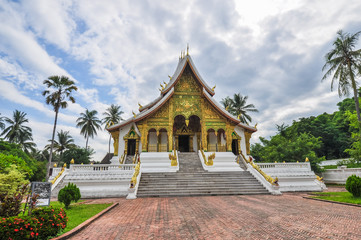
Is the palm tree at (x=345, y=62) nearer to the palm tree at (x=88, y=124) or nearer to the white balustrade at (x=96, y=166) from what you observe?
the white balustrade at (x=96, y=166)

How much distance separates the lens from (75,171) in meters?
12.4

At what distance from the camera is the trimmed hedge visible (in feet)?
10.9

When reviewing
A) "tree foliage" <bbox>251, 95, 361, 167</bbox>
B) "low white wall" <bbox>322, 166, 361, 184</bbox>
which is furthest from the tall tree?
"low white wall" <bbox>322, 166, 361, 184</bbox>

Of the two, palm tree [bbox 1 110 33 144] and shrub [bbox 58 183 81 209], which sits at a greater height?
palm tree [bbox 1 110 33 144]

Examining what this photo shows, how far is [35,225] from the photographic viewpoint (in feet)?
11.8

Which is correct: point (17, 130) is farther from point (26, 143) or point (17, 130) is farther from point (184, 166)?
point (184, 166)

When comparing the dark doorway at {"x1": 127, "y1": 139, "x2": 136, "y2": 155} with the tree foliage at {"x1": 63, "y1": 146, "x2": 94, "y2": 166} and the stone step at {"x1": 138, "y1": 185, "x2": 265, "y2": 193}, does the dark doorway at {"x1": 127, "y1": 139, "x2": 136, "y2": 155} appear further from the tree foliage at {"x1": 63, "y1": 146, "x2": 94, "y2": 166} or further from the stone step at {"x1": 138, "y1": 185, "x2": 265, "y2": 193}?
the tree foliage at {"x1": 63, "y1": 146, "x2": 94, "y2": 166}

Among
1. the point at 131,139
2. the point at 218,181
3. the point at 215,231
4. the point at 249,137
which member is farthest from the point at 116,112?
the point at 215,231

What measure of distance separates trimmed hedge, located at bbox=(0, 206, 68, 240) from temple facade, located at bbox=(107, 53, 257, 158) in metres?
13.6

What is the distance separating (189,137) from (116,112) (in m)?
24.8

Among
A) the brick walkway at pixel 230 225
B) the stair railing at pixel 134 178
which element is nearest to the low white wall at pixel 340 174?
the brick walkway at pixel 230 225

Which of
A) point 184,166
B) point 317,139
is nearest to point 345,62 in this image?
point 317,139

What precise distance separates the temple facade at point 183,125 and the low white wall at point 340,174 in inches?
297

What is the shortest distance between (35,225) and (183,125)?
1837 cm
